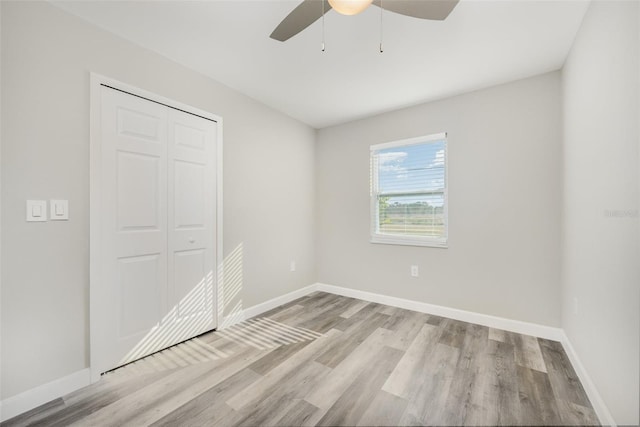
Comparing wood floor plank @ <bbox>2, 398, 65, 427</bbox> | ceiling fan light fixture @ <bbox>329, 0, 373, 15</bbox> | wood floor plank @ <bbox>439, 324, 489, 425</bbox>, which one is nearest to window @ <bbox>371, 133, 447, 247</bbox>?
wood floor plank @ <bbox>439, 324, 489, 425</bbox>

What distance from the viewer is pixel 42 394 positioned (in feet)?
5.17

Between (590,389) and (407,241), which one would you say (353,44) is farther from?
(590,389)

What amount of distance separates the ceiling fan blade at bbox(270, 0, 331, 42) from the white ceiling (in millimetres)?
114

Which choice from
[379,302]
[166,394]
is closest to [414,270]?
[379,302]

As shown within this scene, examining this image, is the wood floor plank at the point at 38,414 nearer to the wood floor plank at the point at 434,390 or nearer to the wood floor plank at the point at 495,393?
the wood floor plank at the point at 434,390

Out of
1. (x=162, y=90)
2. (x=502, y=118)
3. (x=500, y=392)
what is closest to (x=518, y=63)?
(x=502, y=118)

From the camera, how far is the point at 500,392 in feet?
5.42

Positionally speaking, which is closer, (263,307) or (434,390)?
(434,390)

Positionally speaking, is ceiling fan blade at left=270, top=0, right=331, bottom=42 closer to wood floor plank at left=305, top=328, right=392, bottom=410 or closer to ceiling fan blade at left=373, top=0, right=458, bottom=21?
ceiling fan blade at left=373, top=0, right=458, bottom=21

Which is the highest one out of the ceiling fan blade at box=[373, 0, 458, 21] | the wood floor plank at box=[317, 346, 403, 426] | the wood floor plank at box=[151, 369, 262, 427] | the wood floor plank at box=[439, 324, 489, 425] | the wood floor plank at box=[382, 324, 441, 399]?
the ceiling fan blade at box=[373, 0, 458, 21]

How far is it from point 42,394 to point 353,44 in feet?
10.1

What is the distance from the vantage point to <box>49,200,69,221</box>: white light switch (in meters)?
1.63

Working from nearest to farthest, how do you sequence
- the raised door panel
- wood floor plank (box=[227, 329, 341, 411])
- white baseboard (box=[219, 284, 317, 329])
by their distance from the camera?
wood floor plank (box=[227, 329, 341, 411]), the raised door panel, white baseboard (box=[219, 284, 317, 329])

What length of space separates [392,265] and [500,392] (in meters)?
1.73
